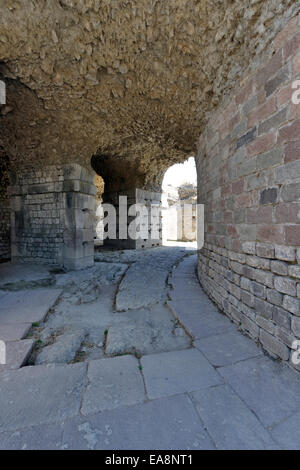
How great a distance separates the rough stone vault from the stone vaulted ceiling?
18mm

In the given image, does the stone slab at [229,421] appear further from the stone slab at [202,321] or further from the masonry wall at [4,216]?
the masonry wall at [4,216]

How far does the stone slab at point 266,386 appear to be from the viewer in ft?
4.22

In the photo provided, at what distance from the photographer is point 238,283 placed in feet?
7.76

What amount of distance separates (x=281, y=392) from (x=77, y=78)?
5.37 m

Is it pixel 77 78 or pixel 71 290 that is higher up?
pixel 77 78

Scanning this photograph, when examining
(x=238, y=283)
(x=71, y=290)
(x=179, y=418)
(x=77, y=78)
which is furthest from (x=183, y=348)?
(x=77, y=78)

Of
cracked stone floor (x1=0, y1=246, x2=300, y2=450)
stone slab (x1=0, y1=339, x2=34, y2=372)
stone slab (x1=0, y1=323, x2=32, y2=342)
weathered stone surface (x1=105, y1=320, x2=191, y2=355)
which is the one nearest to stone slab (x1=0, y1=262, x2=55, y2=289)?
cracked stone floor (x1=0, y1=246, x2=300, y2=450)

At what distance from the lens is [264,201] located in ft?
6.45

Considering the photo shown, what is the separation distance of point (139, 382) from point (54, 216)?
495 centimetres

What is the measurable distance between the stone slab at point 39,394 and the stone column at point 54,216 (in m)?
3.74

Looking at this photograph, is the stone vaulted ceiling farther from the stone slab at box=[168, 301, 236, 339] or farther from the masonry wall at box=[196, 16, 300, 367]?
the stone slab at box=[168, 301, 236, 339]

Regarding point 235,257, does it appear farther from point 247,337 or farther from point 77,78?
point 77,78

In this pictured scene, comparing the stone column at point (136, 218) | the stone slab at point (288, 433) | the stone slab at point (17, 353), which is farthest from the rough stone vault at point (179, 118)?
the stone column at point (136, 218)

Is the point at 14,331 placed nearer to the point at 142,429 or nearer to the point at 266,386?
the point at 142,429
